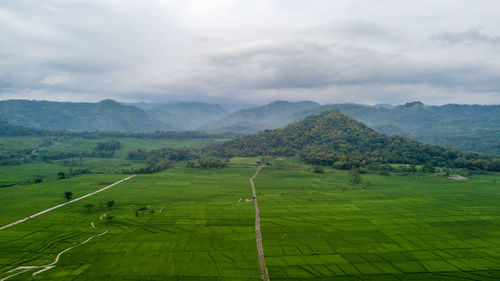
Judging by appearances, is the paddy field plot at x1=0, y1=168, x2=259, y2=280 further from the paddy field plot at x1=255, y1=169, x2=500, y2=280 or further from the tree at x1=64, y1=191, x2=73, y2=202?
the paddy field plot at x1=255, y1=169, x2=500, y2=280

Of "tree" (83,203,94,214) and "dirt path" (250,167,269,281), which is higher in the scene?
"tree" (83,203,94,214)

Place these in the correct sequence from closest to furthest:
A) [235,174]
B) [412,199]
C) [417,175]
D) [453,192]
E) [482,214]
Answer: [482,214] < [412,199] < [453,192] < [417,175] < [235,174]

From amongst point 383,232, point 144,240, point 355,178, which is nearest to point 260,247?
point 144,240

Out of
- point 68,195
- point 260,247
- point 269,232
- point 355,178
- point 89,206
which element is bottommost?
point 260,247

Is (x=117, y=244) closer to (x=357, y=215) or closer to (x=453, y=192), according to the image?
(x=357, y=215)

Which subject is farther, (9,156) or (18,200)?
(9,156)

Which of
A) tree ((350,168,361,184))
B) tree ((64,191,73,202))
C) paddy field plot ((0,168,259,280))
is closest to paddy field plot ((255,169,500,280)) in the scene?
paddy field plot ((0,168,259,280))

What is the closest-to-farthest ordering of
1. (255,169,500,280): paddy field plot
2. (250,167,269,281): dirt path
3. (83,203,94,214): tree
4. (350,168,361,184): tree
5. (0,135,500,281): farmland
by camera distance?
(250,167,269,281): dirt path, (255,169,500,280): paddy field plot, (0,135,500,281): farmland, (83,203,94,214): tree, (350,168,361,184): tree

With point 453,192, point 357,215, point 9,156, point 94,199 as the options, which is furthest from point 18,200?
point 453,192

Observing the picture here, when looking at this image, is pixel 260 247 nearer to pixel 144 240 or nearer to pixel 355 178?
pixel 144 240
